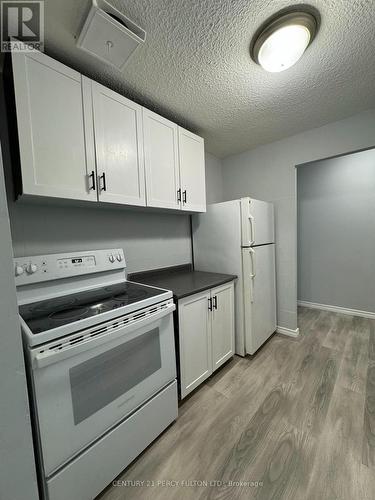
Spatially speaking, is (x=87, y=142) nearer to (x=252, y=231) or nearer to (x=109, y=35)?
(x=109, y=35)

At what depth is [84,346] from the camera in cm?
87

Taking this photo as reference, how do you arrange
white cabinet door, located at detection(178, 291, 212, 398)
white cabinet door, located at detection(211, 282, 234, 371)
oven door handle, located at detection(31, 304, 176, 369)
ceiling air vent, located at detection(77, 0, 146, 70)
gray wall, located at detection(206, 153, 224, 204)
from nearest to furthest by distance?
oven door handle, located at detection(31, 304, 176, 369), ceiling air vent, located at detection(77, 0, 146, 70), white cabinet door, located at detection(178, 291, 212, 398), white cabinet door, located at detection(211, 282, 234, 371), gray wall, located at detection(206, 153, 224, 204)

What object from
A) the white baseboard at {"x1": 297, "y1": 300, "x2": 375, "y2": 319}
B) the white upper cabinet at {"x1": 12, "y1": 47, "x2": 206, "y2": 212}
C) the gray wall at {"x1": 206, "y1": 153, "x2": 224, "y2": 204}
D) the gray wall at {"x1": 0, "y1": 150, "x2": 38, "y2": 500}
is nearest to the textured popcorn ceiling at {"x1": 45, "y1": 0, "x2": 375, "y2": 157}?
the white upper cabinet at {"x1": 12, "y1": 47, "x2": 206, "y2": 212}

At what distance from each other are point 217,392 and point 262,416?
1.19ft

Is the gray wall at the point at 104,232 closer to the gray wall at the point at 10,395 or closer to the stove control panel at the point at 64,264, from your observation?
the stove control panel at the point at 64,264

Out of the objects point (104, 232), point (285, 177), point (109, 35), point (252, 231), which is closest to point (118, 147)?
point (109, 35)

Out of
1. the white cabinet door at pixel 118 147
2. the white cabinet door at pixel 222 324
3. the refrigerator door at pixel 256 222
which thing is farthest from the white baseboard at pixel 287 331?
the white cabinet door at pixel 118 147

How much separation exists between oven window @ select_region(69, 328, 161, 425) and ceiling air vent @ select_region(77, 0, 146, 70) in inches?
62.5

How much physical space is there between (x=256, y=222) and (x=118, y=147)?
1.39 metres

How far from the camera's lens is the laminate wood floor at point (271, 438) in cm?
100

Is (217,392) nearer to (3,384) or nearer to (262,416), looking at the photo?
(262,416)

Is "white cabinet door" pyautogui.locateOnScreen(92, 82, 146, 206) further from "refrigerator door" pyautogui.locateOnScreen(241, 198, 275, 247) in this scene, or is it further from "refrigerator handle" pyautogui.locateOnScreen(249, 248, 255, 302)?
"refrigerator handle" pyautogui.locateOnScreen(249, 248, 255, 302)

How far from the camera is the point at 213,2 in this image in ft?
3.00

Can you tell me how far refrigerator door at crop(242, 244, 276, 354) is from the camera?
1898 millimetres
